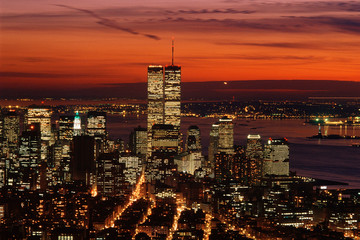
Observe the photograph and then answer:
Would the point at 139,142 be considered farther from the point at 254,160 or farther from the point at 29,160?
the point at 254,160

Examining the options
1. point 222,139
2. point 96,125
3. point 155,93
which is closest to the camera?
point 222,139

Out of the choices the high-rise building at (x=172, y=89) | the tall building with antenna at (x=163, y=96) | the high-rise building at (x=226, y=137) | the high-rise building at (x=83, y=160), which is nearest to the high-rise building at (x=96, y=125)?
the tall building with antenna at (x=163, y=96)

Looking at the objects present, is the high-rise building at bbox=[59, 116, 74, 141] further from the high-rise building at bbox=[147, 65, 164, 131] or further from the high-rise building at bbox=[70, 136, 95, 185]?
the high-rise building at bbox=[147, 65, 164, 131]

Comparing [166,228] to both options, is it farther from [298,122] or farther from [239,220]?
[298,122]

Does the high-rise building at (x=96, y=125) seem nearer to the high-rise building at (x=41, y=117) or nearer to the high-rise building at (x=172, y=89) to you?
the high-rise building at (x=41, y=117)

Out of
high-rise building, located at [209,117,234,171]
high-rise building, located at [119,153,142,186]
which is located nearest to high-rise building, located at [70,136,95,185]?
high-rise building, located at [119,153,142,186]

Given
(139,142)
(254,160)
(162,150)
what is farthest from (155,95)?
(254,160)
